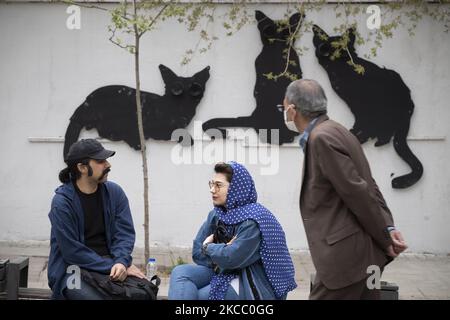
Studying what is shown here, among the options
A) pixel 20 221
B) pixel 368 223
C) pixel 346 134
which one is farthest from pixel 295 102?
pixel 20 221

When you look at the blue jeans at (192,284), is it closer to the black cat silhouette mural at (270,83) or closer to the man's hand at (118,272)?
the man's hand at (118,272)

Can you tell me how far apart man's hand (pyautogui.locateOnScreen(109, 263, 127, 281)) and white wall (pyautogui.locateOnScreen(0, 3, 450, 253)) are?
14.6ft

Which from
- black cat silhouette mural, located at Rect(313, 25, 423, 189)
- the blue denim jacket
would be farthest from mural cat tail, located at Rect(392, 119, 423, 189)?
the blue denim jacket

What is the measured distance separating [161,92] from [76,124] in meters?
1.14

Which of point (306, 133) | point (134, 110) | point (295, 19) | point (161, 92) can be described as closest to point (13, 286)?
point (306, 133)

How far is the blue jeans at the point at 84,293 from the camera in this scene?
15.6ft

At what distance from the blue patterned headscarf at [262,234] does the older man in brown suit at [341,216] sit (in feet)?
1.98

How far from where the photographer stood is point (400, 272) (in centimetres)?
859

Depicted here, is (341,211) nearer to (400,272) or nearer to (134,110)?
(400,272)

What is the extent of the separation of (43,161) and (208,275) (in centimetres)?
503

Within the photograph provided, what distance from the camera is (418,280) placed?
8.23 m
